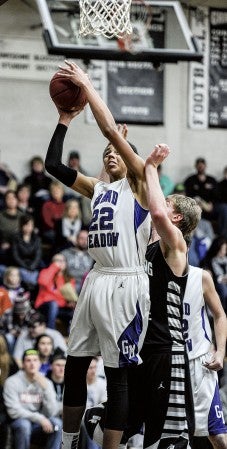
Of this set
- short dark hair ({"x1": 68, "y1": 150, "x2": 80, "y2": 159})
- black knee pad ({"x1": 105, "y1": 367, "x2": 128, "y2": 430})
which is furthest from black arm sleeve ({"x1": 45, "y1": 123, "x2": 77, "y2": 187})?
short dark hair ({"x1": 68, "y1": 150, "x2": 80, "y2": 159})

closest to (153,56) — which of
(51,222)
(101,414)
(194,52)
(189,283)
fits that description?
(194,52)

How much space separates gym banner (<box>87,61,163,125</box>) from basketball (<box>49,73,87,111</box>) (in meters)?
10.4

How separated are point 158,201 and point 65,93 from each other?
102cm

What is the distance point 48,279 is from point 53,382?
2.48 metres

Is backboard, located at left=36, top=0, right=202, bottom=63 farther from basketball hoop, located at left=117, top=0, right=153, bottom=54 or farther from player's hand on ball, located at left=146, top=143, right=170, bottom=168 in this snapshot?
player's hand on ball, located at left=146, top=143, right=170, bottom=168

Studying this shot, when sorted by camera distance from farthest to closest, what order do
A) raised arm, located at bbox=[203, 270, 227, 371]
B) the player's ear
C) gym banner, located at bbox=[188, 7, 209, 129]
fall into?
gym banner, located at bbox=[188, 7, 209, 129]
raised arm, located at bbox=[203, 270, 227, 371]
the player's ear

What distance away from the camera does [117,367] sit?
658 cm

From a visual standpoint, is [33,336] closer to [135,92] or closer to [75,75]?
[75,75]

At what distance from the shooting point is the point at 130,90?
1739 cm

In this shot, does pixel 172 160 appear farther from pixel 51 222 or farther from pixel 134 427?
pixel 134 427

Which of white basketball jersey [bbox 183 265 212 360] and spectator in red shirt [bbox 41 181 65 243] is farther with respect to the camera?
spectator in red shirt [bbox 41 181 65 243]

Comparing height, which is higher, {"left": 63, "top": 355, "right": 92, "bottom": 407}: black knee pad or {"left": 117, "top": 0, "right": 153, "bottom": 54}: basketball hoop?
{"left": 117, "top": 0, "right": 153, "bottom": 54}: basketball hoop

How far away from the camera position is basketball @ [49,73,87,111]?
22.2 feet

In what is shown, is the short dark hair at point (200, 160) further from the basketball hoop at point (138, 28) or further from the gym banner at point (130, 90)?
the basketball hoop at point (138, 28)
